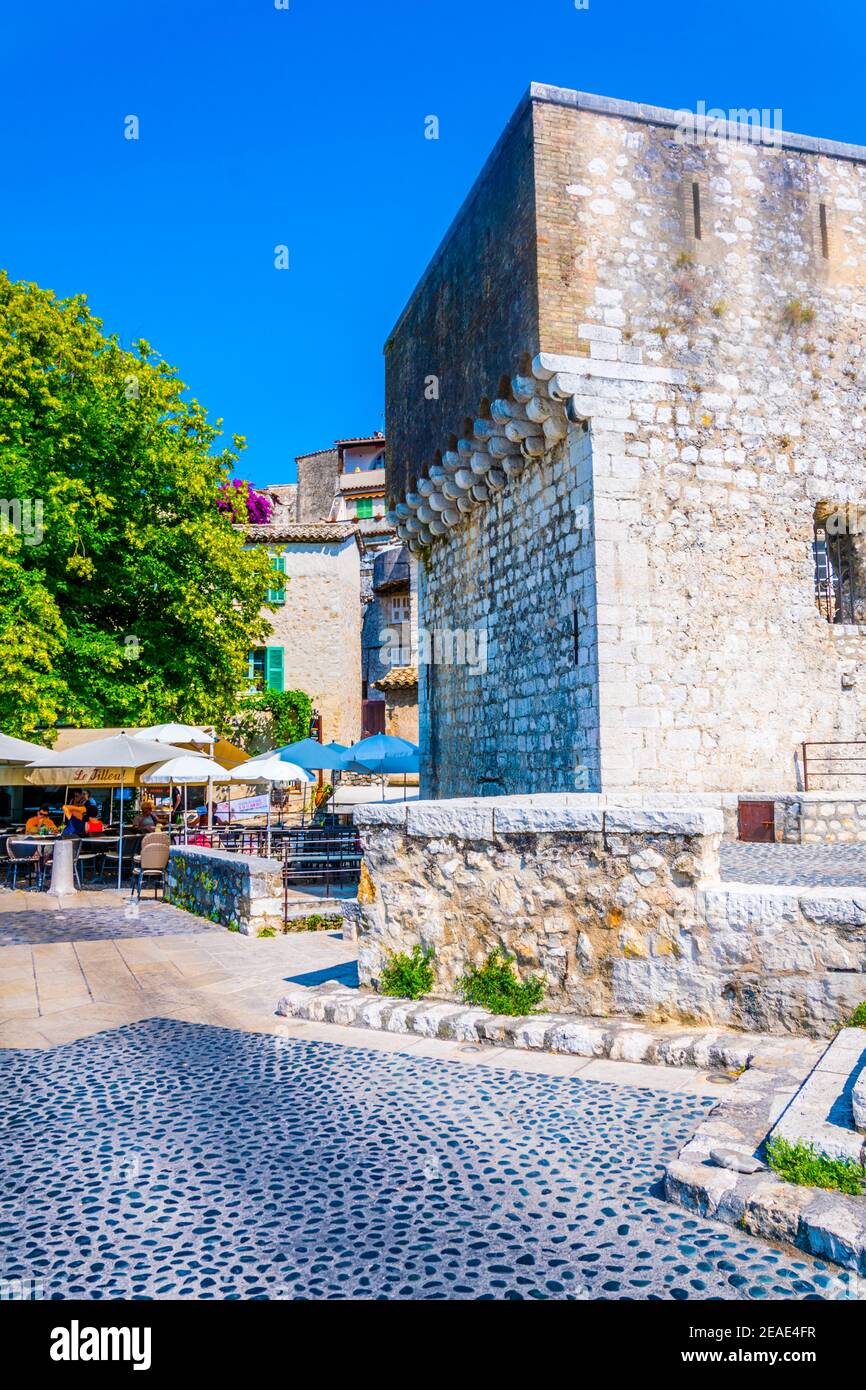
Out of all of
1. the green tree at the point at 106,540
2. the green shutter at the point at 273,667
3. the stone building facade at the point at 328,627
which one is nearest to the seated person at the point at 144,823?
the green tree at the point at 106,540

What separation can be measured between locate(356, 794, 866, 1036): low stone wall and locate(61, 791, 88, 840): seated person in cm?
1003

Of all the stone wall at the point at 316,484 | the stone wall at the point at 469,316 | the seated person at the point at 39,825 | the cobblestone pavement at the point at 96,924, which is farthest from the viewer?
the stone wall at the point at 316,484

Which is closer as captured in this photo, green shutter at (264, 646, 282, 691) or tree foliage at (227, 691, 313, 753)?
tree foliage at (227, 691, 313, 753)

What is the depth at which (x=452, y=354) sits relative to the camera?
13688 millimetres

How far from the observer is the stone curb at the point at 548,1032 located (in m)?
4.33

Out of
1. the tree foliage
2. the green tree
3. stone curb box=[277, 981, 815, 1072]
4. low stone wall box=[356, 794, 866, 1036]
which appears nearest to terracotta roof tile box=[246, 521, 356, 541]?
the tree foliage

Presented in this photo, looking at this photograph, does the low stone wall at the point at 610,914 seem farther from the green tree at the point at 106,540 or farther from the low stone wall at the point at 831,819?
the green tree at the point at 106,540

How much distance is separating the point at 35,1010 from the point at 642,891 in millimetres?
4173

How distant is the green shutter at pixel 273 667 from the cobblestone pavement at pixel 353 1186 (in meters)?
27.5

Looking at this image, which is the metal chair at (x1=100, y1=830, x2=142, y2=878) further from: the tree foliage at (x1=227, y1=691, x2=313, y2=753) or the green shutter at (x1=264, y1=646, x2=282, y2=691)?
the green shutter at (x1=264, y1=646, x2=282, y2=691)

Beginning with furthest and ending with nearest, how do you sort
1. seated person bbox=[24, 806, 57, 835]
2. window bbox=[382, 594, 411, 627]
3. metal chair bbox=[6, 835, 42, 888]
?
window bbox=[382, 594, 411, 627]
seated person bbox=[24, 806, 57, 835]
metal chair bbox=[6, 835, 42, 888]

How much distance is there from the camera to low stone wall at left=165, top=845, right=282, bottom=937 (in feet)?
29.7

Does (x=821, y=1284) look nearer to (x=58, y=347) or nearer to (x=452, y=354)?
(x=452, y=354)

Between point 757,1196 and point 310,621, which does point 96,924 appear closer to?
point 757,1196
